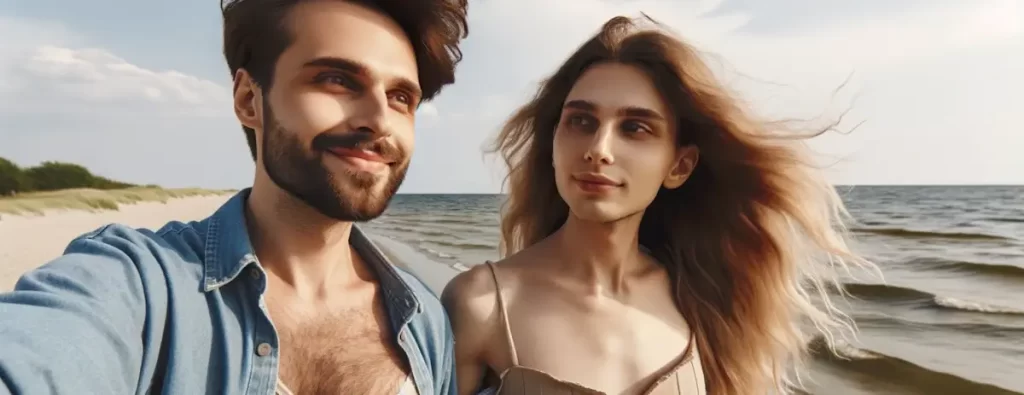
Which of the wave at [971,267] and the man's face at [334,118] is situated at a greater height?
the man's face at [334,118]

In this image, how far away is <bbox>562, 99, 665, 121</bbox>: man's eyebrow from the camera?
2.49 metres

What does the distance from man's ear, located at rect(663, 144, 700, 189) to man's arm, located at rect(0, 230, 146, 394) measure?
6.27ft

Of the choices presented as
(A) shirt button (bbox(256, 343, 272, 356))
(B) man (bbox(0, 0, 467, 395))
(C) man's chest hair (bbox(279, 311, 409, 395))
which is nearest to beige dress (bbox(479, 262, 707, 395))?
(B) man (bbox(0, 0, 467, 395))

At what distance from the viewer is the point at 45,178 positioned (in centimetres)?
2856

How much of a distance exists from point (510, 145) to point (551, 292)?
2.80ft

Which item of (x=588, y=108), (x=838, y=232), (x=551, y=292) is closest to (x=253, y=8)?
(x=588, y=108)

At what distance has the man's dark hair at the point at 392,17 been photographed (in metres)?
1.95

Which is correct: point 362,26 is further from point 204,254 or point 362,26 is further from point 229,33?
point 204,254

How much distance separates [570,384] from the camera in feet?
7.63

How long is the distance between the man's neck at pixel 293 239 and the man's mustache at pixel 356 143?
0.63 feet

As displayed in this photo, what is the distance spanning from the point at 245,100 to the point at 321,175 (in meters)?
0.40

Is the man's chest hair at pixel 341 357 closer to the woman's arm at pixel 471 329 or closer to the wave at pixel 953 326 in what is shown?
the woman's arm at pixel 471 329

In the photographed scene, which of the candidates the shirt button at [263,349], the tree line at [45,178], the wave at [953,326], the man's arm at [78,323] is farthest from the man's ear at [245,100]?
the tree line at [45,178]

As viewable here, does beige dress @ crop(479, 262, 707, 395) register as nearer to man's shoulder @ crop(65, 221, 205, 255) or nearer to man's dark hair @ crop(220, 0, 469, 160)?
man's dark hair @ crop(220, 0, 469, 160)
